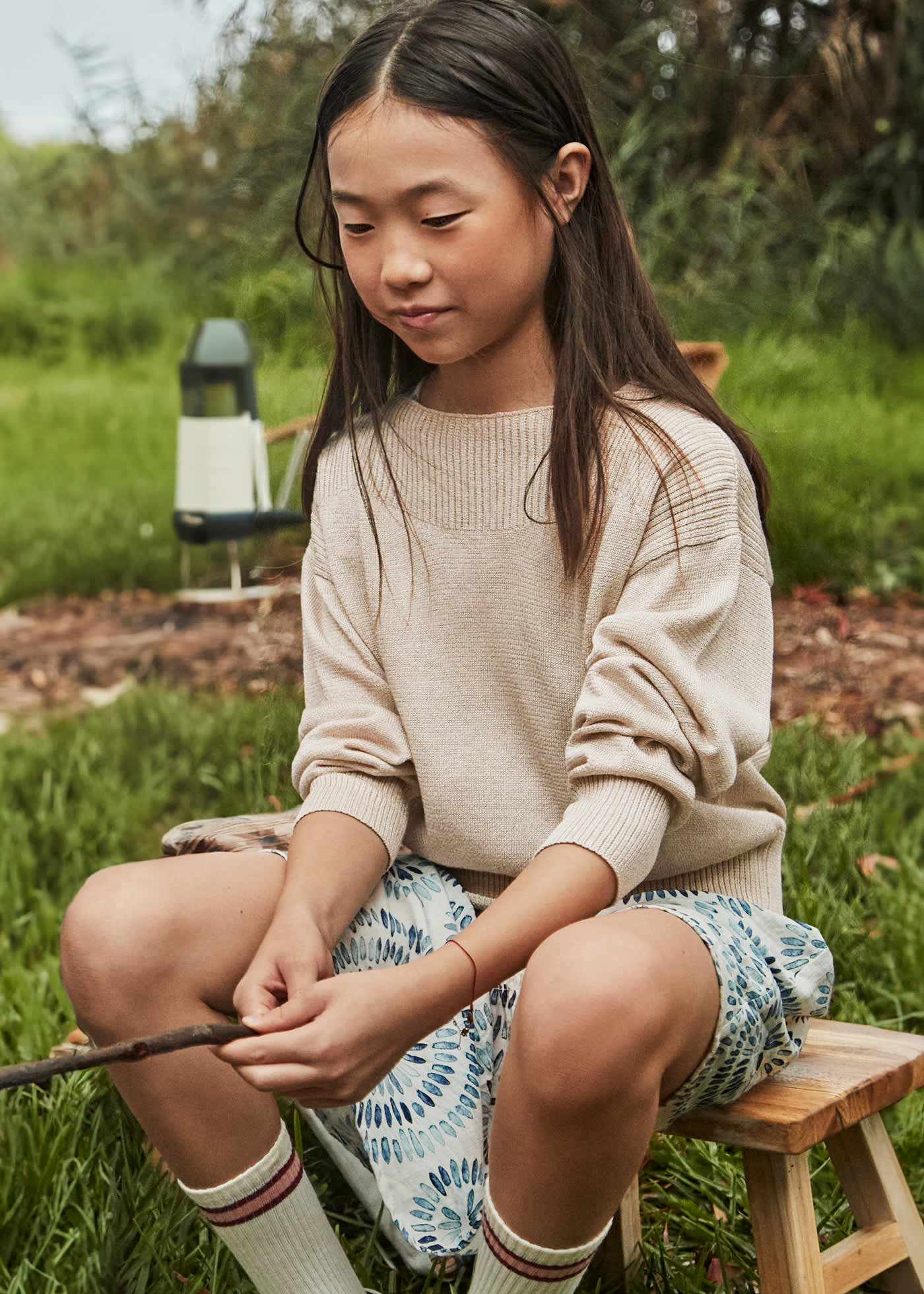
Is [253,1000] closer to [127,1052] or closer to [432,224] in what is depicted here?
[127,1052]

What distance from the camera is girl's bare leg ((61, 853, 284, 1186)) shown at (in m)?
1.42

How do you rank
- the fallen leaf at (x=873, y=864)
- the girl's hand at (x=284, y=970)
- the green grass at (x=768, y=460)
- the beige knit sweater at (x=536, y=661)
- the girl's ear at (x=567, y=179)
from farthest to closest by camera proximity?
the green grass at (x=768, y=460), the fallen leaf at (x=873, y=864), the girl's ear at (x=567, y=179), the beige knit sweater at (x=536, y=661), the girl's hand at (x=284, y=970)

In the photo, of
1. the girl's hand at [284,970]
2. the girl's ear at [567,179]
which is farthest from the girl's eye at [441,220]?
the girl's hand at [284,970]

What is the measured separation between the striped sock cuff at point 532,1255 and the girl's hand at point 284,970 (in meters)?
0.25

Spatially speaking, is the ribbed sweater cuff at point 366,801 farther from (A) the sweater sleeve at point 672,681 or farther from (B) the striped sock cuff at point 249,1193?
(B) the striped sock cuff at point 249,1193

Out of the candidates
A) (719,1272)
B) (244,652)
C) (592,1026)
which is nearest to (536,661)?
(592,1026)

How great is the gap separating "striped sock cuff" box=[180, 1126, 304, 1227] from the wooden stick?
240mm

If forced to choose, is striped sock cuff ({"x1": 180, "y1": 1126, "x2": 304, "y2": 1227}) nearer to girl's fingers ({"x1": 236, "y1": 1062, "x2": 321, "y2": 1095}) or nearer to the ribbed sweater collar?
girl's fingers ({"x1": 236, "y1": 1062, "x2": 321, "y2": 1095})

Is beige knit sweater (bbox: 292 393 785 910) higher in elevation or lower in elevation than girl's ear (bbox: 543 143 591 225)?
lower

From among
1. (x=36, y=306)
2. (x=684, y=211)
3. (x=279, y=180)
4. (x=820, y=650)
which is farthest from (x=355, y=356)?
(x=36, y=306)

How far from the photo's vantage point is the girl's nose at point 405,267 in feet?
4.82

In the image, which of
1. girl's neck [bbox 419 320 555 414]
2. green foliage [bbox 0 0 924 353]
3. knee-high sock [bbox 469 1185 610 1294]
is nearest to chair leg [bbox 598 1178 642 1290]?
knee-high sock [bbox 469 1185 610 1294]

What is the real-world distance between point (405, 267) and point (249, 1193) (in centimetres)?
92

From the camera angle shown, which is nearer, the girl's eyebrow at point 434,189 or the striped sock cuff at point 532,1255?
the striped sock cuff at point 532,1255
